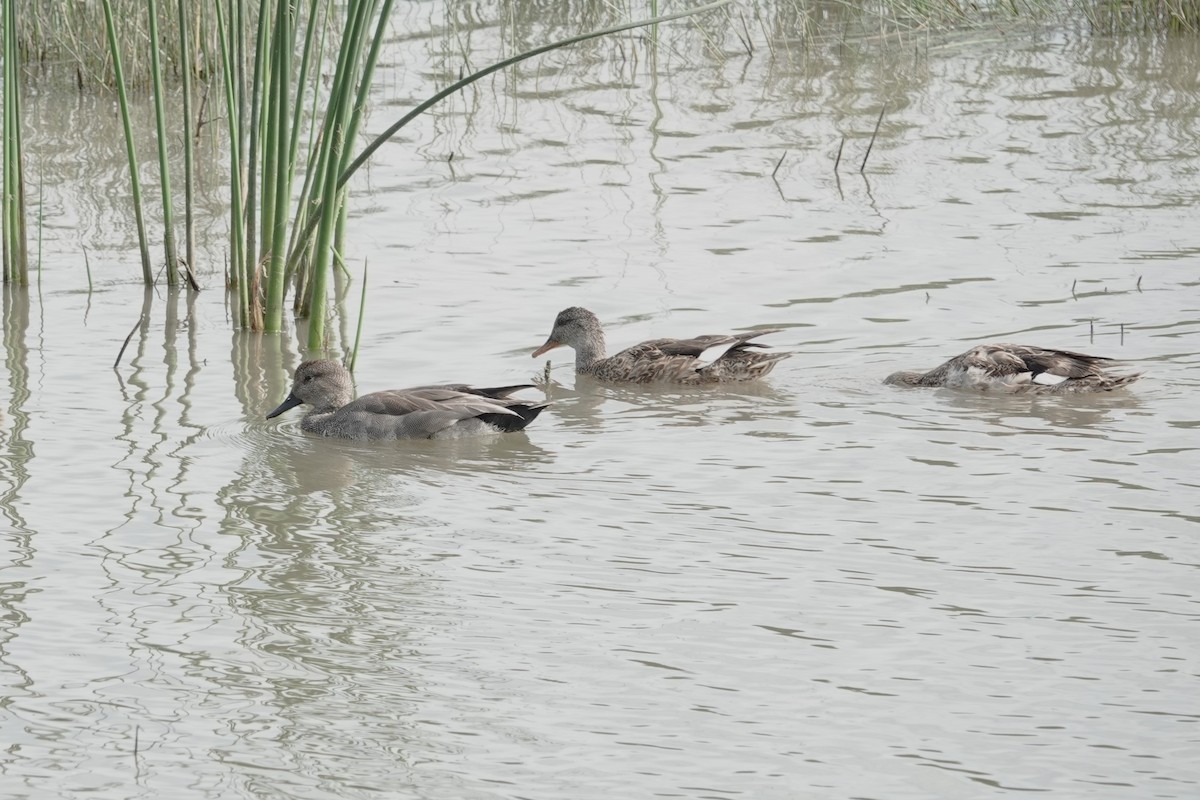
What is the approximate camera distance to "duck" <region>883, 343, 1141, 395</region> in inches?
333

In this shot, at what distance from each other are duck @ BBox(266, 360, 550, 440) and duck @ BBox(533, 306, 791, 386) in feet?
3.63

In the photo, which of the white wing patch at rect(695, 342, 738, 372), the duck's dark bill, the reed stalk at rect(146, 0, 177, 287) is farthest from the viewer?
the white wing patch at rect(695, 342, 738, 372)

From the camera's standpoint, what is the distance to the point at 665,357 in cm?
909

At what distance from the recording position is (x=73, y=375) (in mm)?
8836

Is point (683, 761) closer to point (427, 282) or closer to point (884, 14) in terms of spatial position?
point (427, 282)

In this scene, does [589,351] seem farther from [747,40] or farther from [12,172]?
[747,40]

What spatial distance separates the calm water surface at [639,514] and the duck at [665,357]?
0.40ft

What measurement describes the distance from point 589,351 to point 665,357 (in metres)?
0.54

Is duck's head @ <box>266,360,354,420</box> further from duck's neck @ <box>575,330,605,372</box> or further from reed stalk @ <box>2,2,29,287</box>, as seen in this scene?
reed stalk @ <box>2,2,29,287</box>

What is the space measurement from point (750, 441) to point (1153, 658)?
288cm

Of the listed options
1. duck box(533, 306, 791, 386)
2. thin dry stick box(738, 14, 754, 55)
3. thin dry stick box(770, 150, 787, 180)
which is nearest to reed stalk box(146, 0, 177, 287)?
duck box(533, 306, 791, 386)

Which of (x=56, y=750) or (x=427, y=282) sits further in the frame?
(x=427, y=282)

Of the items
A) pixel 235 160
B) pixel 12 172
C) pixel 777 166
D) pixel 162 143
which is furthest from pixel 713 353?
pixel 777 166

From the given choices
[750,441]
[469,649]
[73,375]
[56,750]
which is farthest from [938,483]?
[73,375]
